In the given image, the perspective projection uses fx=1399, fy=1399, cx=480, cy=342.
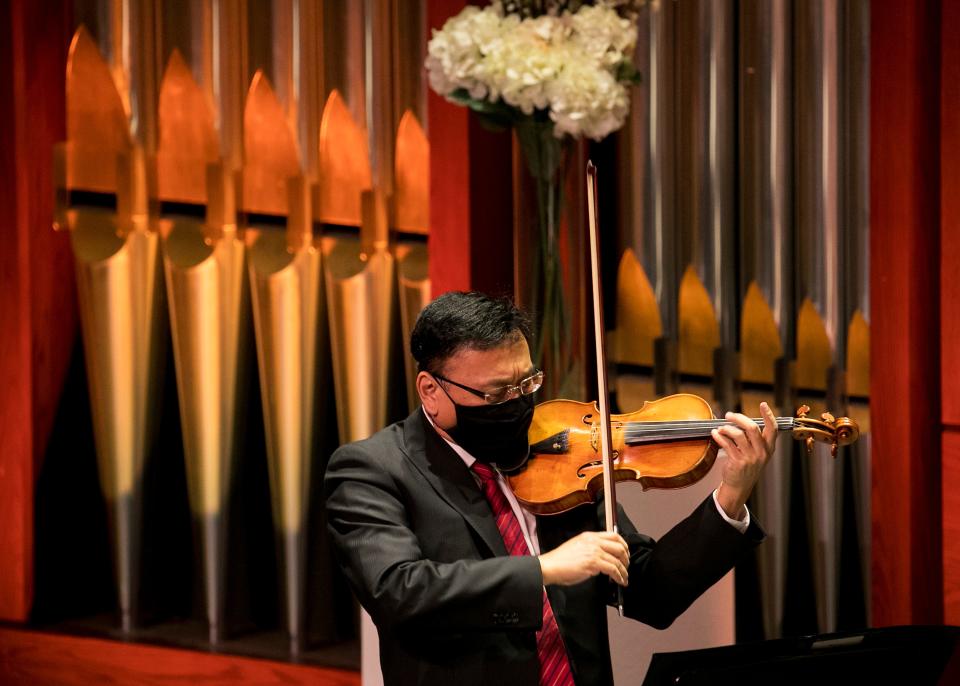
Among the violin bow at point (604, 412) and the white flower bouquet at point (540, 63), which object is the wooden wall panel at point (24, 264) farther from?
the violin bow at point (604, 412)

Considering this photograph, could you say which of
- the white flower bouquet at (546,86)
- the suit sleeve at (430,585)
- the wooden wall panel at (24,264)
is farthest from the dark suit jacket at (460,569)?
the wooden wall panel at (24,264)

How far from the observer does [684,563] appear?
1.88 metres

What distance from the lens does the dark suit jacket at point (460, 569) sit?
173 centimetres

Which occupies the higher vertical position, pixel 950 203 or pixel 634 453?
pixel 950 203

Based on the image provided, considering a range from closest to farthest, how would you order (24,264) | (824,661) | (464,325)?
(824,661) → (464,325) → (24,264)

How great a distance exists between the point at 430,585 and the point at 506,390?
28cm

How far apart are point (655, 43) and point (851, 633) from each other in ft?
5.31

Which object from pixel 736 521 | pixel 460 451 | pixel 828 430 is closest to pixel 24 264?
pixel 460 451

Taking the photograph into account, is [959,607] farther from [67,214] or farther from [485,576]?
[67,214]

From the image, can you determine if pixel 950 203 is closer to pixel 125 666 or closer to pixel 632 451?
pixel 632 451

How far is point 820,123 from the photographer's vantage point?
2.82 m

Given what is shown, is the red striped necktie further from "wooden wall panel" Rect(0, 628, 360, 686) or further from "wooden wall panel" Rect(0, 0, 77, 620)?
"wooden wall panel" Rect(0, 0, 77, 620)

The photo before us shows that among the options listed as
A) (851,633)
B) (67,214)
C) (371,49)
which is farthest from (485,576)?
(67,214)

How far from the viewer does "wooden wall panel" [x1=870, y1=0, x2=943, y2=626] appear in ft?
8.95
